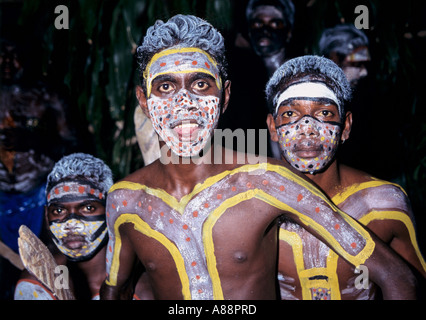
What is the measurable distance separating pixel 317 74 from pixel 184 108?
31.1 inches

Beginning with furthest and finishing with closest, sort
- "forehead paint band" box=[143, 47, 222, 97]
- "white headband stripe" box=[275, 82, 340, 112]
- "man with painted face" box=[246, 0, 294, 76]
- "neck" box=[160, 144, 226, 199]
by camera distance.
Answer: "man with painted face" box=[246, 0, 294, 76] < "white headband stripe" box=[275, 82, 340, 112] < "neck" box=[160, 144, 226, 199] < "forehead paint band" box=[143, 47, 222, 97]

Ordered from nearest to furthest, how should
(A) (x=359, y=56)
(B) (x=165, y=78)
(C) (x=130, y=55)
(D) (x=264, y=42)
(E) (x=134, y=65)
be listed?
(B) (x=165, y=78) < (A) (x=359, y=56) < (C) (x=130, y=55) < (E) (x=134, y=65) < (D) (x=264, y=42)

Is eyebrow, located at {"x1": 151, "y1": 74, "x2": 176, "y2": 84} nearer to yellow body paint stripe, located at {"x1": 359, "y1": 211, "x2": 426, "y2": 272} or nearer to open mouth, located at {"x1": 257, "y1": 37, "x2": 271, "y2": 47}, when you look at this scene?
yellow body paint stripe, located at {"x1": 359, "y1": 211, "x2": 426, "y2": 272}

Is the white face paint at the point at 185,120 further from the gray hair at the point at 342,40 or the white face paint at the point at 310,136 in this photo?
the gray hair at the point at 342,40

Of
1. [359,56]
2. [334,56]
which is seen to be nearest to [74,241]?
[334,56]

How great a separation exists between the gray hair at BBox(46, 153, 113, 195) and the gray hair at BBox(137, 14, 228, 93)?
0.80 metres

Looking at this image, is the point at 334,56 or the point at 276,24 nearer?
the point at 334,56

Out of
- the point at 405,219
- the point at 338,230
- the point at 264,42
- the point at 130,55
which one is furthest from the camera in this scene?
the point at 264,42

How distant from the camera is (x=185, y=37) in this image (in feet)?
8.09

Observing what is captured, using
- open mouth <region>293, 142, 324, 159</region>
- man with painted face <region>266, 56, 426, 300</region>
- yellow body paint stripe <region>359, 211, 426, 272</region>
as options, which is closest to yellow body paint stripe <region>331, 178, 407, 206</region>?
man with painted face <region>266, 56, 426, 300</region>

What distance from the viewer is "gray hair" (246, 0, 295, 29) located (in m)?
4.61

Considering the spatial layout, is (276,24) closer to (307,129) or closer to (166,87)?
(307,129)

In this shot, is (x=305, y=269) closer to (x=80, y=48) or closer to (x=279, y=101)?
(x=279, y=101)

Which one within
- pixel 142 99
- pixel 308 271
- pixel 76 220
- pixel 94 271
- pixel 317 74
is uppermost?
pixel 317 74
